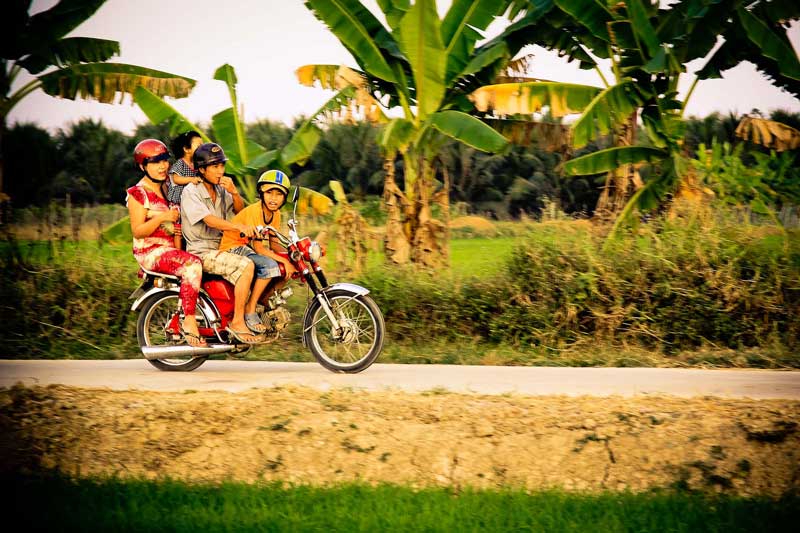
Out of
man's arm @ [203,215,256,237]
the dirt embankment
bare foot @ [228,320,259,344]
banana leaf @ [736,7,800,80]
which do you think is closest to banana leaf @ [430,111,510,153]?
banana leaf @ [736,7,800,80]

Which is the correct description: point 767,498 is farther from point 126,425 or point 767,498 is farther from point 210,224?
point 210,224

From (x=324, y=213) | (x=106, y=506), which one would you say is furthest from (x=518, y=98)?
(x=106, y=506)

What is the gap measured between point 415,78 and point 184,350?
19.1 feet

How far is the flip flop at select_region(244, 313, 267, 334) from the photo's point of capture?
773cm

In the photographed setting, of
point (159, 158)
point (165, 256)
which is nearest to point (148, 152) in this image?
point (159, 158)

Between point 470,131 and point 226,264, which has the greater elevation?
point 470,131

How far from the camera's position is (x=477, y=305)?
10.5 metres

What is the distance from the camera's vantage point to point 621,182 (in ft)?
44.6

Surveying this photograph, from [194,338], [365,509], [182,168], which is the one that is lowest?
[365,509]

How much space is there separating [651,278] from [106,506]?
729 cm

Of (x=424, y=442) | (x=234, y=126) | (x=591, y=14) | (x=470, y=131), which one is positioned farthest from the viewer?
(x=234, y=126)

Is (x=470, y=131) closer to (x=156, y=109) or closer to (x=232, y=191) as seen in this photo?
(x=232, y=191)

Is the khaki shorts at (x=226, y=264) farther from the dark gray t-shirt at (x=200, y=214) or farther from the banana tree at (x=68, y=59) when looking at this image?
the banana tree at (x=68, y=59)

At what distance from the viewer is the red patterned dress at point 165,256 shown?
7.67 meters
